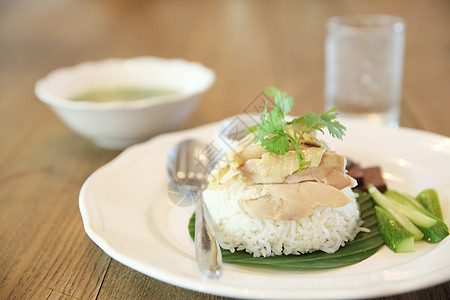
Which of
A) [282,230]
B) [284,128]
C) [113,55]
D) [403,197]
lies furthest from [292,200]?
[113,55]

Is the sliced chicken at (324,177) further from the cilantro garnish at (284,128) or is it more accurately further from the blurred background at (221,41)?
the blurred background at (221,41)

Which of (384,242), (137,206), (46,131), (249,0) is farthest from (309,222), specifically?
(249,0)

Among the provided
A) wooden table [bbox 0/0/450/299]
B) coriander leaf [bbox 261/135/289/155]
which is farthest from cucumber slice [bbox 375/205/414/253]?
coriander leaf [bbox 261/135/289/155]

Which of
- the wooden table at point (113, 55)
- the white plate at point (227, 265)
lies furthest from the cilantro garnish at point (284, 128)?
the wooden table at point (113, 55)

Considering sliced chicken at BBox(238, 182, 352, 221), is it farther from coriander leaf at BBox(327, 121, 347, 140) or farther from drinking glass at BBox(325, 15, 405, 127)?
drinking glass at BBox(325, 15, 405, 127)

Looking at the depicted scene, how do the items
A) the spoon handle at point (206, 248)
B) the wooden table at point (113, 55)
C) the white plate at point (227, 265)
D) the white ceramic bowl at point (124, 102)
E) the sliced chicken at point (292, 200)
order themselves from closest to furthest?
the white plate at point (227, 265) → the spoon handle at point (206, 248) → the sliced chicken at point (292, 200) → the wooden table at point (113, 55) → the white ceramic bowl at point (124, 102)
